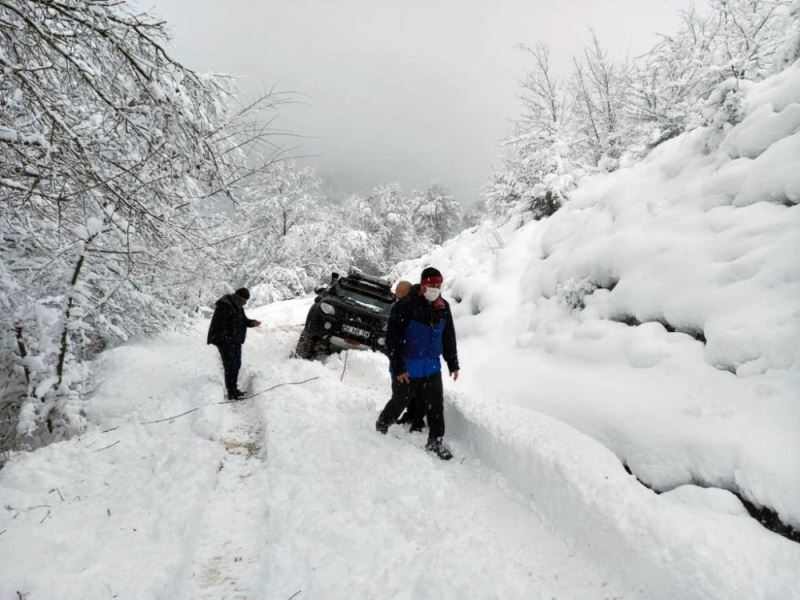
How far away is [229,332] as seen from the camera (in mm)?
6520

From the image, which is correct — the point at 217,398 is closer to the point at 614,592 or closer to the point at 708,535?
the point at 614,592

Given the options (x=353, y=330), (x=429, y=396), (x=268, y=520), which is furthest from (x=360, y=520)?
(x=353, y=330)

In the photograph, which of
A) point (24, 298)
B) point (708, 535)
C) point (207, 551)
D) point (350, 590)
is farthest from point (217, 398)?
point (708, 535)

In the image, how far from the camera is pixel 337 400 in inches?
229

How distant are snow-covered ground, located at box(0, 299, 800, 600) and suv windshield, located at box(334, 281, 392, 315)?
3414 millimetres

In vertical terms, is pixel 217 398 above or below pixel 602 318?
below

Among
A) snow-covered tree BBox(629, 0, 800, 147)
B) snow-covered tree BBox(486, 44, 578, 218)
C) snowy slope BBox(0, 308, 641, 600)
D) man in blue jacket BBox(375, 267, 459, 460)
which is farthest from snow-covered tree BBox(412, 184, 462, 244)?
snowy slope BBox(0, 308, 641, 600)

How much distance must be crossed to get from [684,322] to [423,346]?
278 cm

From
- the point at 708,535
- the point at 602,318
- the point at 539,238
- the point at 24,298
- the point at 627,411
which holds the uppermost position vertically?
the point at 539,238

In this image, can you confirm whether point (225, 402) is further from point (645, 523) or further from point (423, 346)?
point (645, 523)

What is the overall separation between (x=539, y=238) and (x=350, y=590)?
8758mm

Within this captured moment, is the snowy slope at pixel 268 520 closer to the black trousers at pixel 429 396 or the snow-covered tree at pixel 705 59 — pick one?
the black trousers at pixel 429 396

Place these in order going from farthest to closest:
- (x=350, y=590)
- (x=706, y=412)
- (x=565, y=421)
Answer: (x=565, y=421), (x=706, y=412), (x=350, y=590)

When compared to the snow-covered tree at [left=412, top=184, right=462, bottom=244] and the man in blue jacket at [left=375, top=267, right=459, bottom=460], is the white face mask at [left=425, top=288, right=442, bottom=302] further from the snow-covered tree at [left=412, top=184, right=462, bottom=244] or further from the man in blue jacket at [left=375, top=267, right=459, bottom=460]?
the snow-covered tree at [left=412, top=184, right=462, bottom=244]
